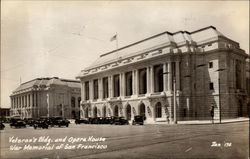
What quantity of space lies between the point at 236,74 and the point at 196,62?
733 cm

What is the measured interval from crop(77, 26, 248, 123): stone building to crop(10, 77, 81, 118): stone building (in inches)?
443

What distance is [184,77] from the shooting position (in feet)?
158

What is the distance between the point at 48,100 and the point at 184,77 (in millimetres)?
24389

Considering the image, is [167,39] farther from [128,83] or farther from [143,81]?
[128,83]

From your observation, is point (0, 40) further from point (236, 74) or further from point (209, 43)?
point (236, 74)

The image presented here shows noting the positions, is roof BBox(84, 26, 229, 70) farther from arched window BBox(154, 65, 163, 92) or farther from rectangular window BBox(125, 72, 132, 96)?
arched window BBox(154, 65, 163, 92)

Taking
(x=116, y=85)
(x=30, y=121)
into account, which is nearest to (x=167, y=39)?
(x=116, y=85)

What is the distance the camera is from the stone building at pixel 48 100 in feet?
114

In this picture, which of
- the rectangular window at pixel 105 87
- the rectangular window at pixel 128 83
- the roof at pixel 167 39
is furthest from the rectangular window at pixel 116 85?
the roof at pixel 167 39

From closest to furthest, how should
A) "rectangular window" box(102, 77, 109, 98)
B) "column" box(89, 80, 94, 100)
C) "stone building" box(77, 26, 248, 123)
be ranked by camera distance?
"stone building" box(77, 26, 248, 123)
"rectangular window" box(102, 77, 109, 98)
"column" box(89, 80, 94, 100)

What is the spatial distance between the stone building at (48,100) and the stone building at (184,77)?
443 inches

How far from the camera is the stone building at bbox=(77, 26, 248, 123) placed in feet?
150

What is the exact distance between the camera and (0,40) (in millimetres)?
13812

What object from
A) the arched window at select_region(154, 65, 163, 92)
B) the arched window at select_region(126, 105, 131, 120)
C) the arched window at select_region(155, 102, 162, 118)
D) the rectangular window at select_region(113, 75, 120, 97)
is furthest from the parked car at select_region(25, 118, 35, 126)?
the arched window at select_region(154, 65, 163, 92)
